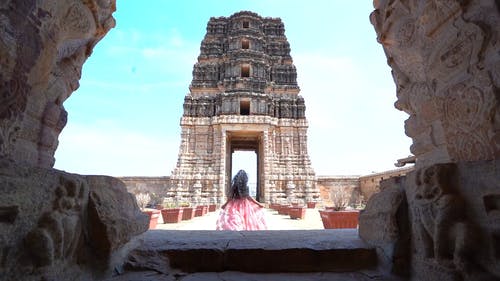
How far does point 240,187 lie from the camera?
6809 mm

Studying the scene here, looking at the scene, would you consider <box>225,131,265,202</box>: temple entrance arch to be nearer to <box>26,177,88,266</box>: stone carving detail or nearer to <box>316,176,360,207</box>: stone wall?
<box>316,176,360,207</box>: stone wall

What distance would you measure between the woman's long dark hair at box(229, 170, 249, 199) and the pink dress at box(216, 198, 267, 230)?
157 millimetres

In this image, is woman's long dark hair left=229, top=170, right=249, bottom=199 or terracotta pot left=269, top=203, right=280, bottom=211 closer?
woman's long dark hair left=229, top=170, right=249, bottom=199

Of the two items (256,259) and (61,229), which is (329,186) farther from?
(61,229)

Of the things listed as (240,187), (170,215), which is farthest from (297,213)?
(170,215)

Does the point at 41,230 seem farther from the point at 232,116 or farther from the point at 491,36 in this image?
the point at 232,116

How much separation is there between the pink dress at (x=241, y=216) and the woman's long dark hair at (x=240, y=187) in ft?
0.52

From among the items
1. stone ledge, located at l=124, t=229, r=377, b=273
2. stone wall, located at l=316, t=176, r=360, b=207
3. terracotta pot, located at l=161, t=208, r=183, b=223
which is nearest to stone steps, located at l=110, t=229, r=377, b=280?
stone ledge, located at l=124, t=229, r=377, b=273

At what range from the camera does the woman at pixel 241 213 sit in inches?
230

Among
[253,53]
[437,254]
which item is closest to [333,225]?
[437,254]

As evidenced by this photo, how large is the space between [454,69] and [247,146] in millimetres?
18451

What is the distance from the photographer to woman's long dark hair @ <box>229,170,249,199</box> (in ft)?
21.8

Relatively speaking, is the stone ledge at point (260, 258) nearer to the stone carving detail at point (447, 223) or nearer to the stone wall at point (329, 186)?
the stone carving detail at point (447, 223)

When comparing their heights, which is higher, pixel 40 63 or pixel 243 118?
pixel 243 118
